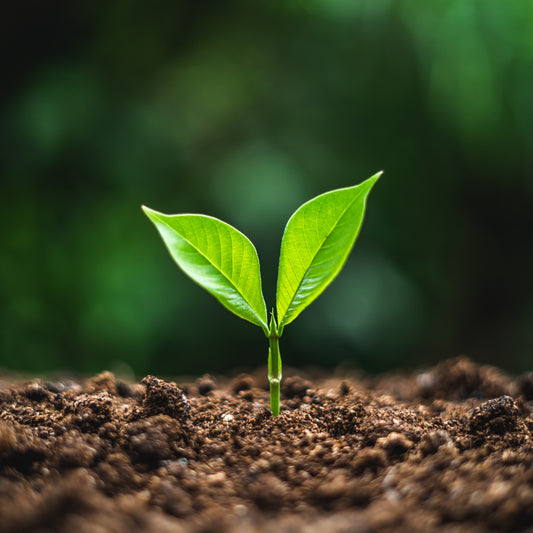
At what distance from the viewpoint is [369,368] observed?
253cm

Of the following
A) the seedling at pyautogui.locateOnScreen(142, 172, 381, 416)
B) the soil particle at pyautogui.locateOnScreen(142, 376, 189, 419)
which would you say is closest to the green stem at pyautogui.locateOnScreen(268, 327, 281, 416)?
the seedling at pyautogui.locateOnScreen(142, 172, 381, 416)

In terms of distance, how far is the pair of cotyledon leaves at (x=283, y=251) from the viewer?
0.63 metres

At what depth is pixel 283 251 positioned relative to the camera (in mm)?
672

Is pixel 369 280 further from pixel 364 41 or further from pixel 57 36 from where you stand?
pixel 57 36

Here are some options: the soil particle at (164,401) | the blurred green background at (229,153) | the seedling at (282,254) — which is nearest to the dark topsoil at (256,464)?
the soil particle at (164,401)

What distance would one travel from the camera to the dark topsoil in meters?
0.45

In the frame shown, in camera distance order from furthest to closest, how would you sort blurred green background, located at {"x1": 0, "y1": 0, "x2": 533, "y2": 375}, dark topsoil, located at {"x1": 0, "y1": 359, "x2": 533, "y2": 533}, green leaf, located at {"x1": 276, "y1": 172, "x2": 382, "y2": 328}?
1. blurred green background, located at {"x1": 0, "y1": 0, "x2": 533, "y2": 375}
2. green leaf, located at {"x1": 276, "y1": 172, "x2": 382, "y2": 328}
3. dark topsoil, located at {"x1": 0, "y1": 359, "x2": 533, "y2": 533}

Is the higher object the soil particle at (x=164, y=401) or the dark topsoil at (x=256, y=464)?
the soil particle at (x=164, y=401)

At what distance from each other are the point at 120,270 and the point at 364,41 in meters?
1.59

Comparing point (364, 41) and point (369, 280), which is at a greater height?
point (364, 41)

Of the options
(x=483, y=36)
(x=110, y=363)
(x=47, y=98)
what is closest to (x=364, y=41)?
(x=483, y=36)

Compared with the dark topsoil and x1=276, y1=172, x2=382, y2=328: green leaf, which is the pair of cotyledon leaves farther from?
the dark topsoil

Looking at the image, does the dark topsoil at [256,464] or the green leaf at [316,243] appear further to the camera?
the green leaf at [316,243]

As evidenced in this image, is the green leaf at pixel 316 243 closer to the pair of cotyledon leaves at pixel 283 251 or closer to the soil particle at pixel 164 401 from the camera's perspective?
the pair of cotyledon leaves at pixel 283 251
